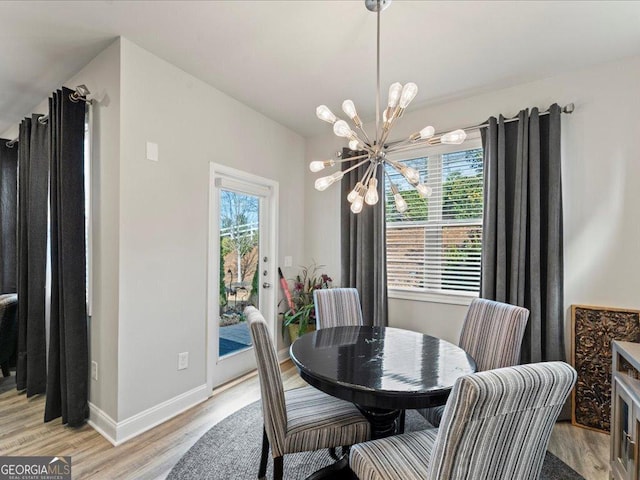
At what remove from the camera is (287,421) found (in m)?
1.54

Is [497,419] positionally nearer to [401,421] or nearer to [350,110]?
[401,421]

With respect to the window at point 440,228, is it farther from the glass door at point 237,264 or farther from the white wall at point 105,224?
the white wall at point 105,224

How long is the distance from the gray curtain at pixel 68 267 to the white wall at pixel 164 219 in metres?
0.40

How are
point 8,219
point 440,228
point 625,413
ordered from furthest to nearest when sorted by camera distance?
point 8,219
point 440,228
point 625,413

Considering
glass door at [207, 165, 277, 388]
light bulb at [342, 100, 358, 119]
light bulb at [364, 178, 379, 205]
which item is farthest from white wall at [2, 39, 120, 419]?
light bulb at [364, 178, 379, 205]

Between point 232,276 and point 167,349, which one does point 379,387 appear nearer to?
point 167,349

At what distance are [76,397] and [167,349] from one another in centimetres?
65

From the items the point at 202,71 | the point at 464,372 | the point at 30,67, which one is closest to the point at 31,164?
the point at 30,67

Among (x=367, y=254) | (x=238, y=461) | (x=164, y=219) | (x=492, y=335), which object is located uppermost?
(x=164, y=219)

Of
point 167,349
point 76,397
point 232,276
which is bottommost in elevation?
point 76,397

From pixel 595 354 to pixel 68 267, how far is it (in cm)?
390

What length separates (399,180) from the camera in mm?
3381

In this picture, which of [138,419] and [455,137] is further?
[138,419]

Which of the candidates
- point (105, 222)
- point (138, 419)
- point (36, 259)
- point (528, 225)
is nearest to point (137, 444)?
point (138, 419)
